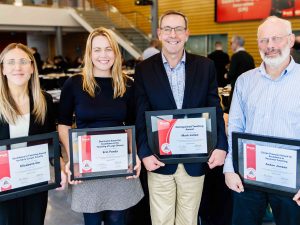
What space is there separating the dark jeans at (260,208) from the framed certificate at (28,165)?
1095mm

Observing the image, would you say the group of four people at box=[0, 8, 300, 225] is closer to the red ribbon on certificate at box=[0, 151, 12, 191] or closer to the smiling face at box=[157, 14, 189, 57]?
the smiling face at box=[157, 14, 189, 57]

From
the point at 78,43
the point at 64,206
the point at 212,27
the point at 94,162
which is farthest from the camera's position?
the point at 78,43

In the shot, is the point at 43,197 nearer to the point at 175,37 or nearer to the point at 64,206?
the point at 175,37

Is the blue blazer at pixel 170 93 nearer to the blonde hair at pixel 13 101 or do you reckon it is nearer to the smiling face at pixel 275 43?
the smiling face at pixel 275 43

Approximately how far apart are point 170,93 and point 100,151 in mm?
555

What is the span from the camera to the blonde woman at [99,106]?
6.84 feet

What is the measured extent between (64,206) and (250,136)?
2573 mm

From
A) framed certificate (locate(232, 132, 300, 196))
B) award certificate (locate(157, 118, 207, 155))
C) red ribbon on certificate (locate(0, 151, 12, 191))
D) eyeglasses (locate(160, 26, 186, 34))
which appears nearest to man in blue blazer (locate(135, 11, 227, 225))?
eyeglasses (locate(160, 26, 186, 34))

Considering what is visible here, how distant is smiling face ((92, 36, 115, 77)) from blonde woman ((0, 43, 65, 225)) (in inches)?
14.4

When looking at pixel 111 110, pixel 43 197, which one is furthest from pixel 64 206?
pixel 111 110

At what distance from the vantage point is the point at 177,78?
2174 mm

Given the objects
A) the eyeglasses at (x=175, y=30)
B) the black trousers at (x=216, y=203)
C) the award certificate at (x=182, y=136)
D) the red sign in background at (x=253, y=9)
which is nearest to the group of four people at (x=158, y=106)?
the eyeglasses at (x=175, y=30)

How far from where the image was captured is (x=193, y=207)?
227 cm

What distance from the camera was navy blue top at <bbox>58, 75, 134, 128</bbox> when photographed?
2.09m
